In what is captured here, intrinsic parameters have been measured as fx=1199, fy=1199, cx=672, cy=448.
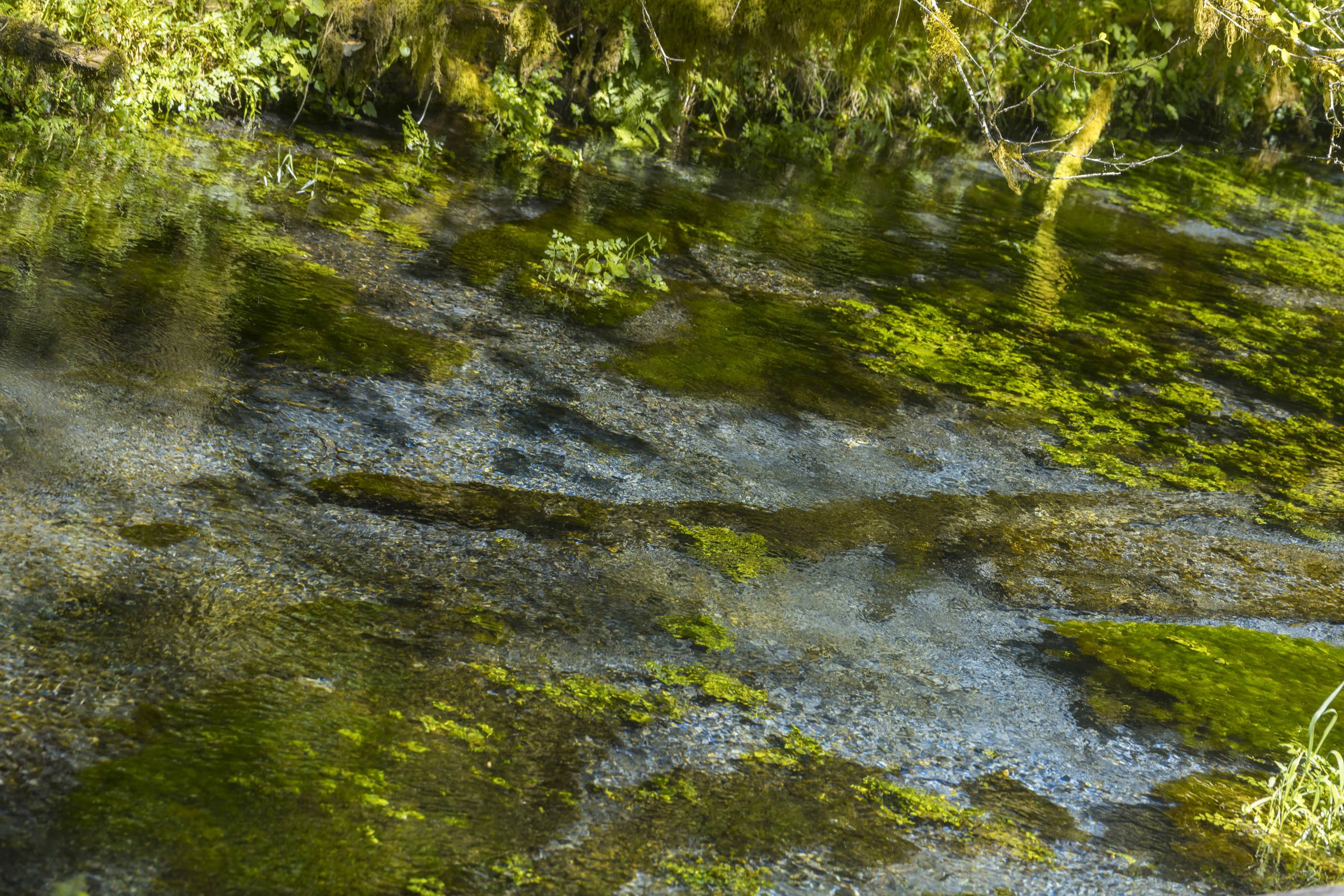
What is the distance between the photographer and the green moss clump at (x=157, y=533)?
333 cm

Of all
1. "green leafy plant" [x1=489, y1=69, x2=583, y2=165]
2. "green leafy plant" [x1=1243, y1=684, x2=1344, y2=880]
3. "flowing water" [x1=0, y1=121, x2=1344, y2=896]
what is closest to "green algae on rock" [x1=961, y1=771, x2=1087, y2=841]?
"flowing water" [x1=0, y1=121, x2=1344, y2=896]

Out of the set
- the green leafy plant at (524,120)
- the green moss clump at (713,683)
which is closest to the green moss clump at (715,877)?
the green moss clump at (713,683)

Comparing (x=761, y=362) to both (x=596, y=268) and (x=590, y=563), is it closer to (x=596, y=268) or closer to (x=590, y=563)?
(x=596, y=268)

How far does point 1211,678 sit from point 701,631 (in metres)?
1.70

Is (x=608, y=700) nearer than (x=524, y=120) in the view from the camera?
Yes

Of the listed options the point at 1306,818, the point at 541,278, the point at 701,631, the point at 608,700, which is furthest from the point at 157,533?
the point at 541,278

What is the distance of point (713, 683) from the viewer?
131 inches

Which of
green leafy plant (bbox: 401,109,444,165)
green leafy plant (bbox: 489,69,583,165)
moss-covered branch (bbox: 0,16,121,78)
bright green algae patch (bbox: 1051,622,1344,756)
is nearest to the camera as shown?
bright green algae patch (bbox: 1051,622,1344,756)

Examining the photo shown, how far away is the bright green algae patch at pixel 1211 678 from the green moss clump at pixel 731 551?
1.02 meters

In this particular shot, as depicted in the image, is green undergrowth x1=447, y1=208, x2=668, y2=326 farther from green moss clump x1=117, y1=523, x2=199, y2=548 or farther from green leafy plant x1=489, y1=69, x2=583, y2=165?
green moss clump x1=117, y1=523, x2=199, y2=548

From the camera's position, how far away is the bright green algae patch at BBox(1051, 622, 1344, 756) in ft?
11.9

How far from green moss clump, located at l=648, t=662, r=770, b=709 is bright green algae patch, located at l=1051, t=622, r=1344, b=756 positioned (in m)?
1.10

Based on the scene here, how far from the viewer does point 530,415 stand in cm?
482

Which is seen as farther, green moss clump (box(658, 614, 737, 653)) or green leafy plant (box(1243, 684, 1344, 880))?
green moss clump (box(658, 614, 737, 653))
